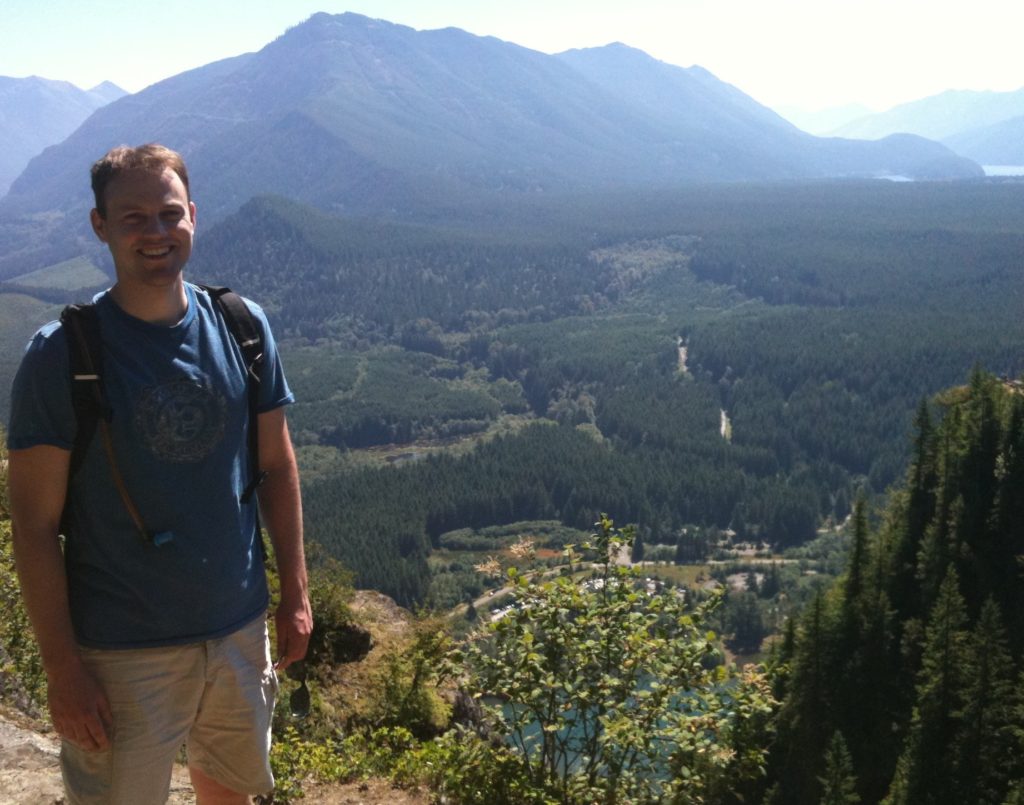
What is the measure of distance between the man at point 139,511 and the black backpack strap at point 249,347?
1.4 inches

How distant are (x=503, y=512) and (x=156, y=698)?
87.7 meters

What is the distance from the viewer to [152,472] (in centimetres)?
354

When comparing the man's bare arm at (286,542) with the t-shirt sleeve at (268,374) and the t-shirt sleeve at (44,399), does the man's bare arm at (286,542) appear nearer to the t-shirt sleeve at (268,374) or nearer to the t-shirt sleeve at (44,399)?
the t-shirt sleeve at (268,374)

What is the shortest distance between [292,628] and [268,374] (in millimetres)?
1141

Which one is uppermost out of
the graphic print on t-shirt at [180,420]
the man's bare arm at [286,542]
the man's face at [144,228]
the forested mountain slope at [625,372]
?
the man's face at [144,228]

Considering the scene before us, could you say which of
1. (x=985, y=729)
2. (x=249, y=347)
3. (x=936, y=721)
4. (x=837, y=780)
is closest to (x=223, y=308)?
(x=249, y=347)

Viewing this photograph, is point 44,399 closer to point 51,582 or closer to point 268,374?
point 51,582

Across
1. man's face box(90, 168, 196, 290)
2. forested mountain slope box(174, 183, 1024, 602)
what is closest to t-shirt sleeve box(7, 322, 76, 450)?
man's face box(90, 168, 196, 290)

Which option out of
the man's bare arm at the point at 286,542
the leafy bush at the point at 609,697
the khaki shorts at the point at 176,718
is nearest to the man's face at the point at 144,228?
the man's bare arm at the point at 286,542

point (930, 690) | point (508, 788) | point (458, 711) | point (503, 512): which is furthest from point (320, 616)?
point (503, 512)

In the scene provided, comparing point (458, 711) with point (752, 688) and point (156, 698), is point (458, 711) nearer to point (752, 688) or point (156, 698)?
point (752, 688)

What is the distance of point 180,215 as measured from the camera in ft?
12.0

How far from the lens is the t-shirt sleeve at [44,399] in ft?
11.0

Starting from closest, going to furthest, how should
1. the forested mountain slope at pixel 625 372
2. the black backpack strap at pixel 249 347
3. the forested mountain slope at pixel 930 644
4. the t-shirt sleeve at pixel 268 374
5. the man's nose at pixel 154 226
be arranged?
the man's nose at pixel 154 226
the black backpack strap at pixel 249 347
the t-shirt sleeve at pixel 268 374
the forested mountain slope at pixel 930 644
the forested mountain slope at pixel 625 372
